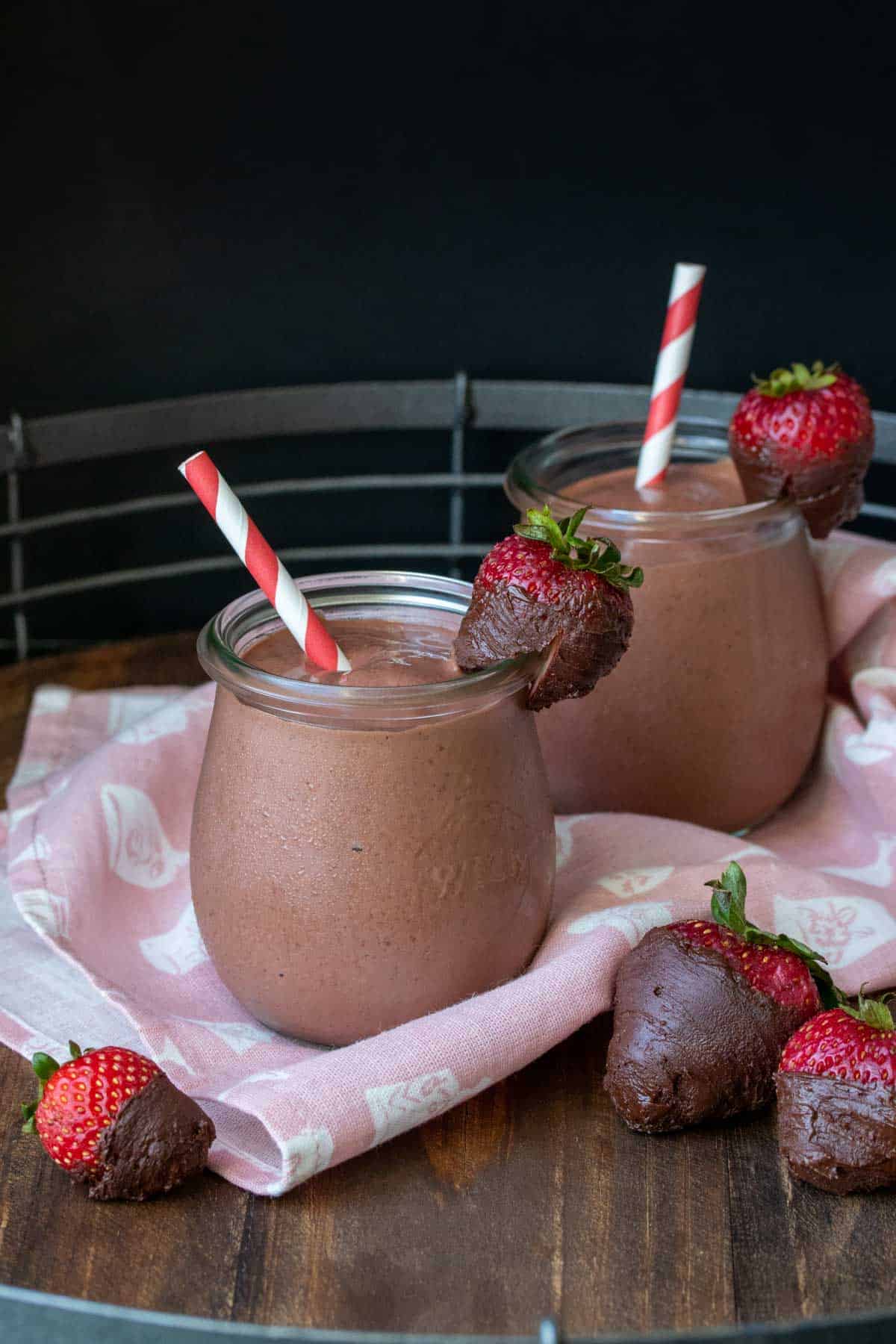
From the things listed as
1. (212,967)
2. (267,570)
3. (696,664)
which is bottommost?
(212,967)

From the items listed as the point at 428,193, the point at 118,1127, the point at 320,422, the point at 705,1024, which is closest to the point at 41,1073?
the point at 118,1127

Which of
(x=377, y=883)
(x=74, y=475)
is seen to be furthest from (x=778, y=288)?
(x=377, y=883)

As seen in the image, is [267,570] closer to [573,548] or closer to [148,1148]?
[573,548]

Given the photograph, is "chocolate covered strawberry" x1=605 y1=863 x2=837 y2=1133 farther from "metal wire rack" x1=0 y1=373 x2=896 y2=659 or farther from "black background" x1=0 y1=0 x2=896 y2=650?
"black background" x1=0 y1=0 x2=896 y2=650

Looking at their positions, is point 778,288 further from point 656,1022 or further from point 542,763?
point 656,1022

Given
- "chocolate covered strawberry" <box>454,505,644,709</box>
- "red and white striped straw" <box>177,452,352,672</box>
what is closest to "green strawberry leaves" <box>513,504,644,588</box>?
"chocolate covered strawberry" <box>454,505,644,709</box>

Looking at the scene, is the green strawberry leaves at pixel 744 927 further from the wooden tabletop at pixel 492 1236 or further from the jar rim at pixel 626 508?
the jar rim at pixel 626 508
